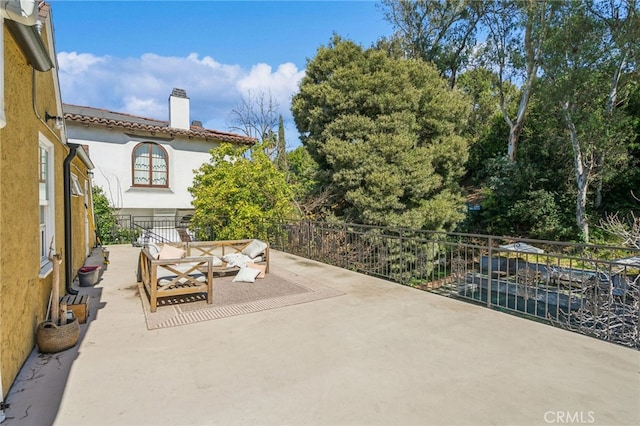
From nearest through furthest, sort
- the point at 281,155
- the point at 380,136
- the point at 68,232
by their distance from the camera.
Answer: the point at 68,232, the point at 380,136, the point at 281,155

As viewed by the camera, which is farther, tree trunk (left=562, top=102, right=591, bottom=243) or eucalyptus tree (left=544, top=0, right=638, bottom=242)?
tree trunk (left=562, top=102, right=591, bottom=243)

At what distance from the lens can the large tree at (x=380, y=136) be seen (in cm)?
1048

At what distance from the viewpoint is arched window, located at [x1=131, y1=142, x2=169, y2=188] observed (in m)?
13.2

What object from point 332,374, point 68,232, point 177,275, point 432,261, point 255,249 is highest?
point 68,232

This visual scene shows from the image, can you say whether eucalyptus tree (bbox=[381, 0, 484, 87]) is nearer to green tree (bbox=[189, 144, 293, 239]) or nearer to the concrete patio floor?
green tree (bbox=[189, 144, 293, 239])

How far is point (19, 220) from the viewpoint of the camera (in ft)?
9.32

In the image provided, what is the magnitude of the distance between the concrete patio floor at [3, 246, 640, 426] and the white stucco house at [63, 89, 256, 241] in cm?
1024

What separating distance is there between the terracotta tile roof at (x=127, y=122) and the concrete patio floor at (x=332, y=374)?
1044 centimetres

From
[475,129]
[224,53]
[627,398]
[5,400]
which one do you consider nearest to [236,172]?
[224,53]

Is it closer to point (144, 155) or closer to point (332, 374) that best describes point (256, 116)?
point (144, 155)

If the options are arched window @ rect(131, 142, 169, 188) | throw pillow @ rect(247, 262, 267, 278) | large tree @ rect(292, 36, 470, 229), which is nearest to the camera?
throw pillow @ rect(247, 262, 267, 278)

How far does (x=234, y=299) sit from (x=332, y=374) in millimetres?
2543

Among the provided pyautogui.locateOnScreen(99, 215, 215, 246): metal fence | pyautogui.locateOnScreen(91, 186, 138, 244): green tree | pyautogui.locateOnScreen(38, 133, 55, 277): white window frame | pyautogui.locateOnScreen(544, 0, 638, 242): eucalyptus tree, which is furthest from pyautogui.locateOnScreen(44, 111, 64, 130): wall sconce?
pyautogui.locateOnScreen(544, 0, 638, 242): eucalyptus tree

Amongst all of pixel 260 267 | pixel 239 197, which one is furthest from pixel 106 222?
pixel 260 267
